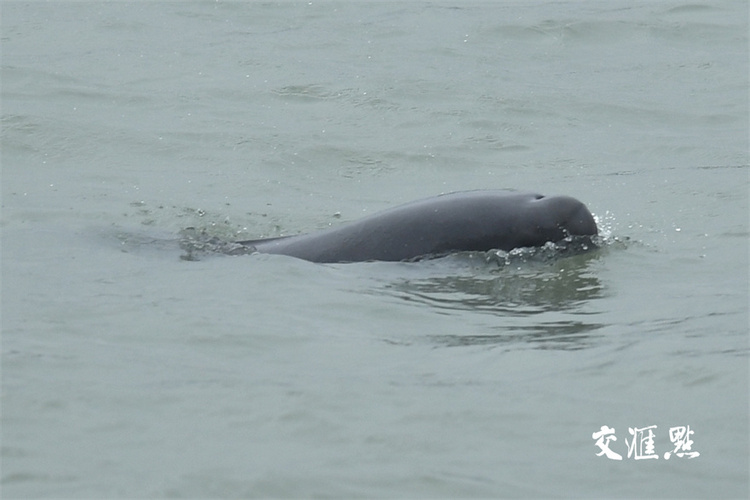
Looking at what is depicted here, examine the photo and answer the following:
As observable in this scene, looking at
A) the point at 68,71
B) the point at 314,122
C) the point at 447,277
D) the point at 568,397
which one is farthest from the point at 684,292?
the point at 68,71

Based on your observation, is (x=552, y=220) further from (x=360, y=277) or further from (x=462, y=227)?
(x=360, y=277)

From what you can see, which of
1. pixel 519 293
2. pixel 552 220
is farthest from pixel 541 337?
pixel 552 220

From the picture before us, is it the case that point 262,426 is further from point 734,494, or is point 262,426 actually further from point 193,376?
point 734,494

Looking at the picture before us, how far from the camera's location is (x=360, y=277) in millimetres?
6234

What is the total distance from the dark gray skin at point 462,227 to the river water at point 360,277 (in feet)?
0.35

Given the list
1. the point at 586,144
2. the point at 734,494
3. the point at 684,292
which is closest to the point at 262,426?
the point at 734,494

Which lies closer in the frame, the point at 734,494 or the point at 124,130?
the point at 734,494

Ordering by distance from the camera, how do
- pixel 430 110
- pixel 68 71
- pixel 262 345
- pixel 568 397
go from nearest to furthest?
pixel 568 397 → pixel 262 345 → pixel 430 110 → pixel 68 71

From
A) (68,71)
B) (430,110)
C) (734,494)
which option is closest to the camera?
(734,494)

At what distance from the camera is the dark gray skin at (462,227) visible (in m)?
6.34

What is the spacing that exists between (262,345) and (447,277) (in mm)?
1342

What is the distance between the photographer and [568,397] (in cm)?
450

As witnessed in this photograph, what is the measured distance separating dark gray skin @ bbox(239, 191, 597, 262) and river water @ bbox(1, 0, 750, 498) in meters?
0.11

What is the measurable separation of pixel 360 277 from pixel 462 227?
0.58 m
